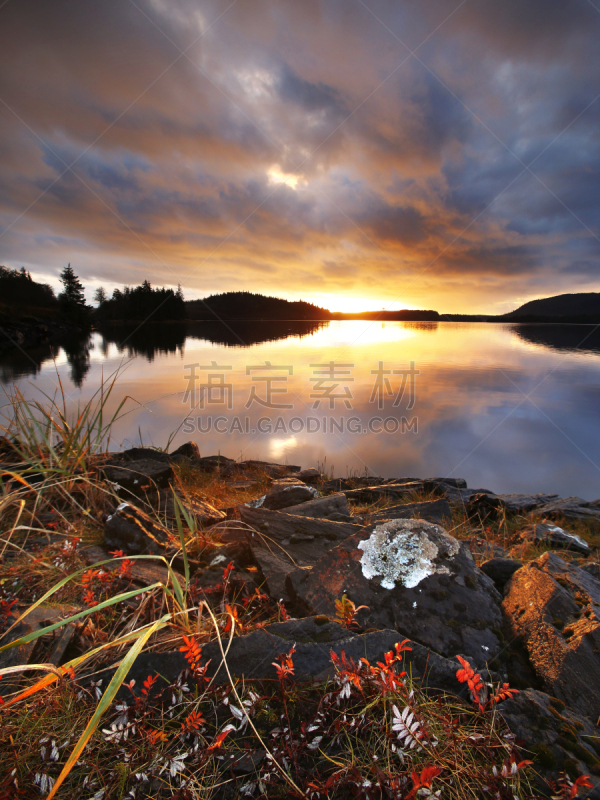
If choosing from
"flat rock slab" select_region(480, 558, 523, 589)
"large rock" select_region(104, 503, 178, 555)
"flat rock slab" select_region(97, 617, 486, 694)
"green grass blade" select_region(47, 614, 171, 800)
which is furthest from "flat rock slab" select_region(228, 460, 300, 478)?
"green grass blade" select_region(47, 614, 171, 800)

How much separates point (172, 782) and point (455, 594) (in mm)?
A: 1976

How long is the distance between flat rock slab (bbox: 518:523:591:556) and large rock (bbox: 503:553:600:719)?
2.27m

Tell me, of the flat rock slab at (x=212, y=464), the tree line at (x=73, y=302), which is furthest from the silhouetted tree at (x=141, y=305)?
the flat rock slab at (x=212, y=464)

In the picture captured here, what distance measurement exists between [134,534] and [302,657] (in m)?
2.43

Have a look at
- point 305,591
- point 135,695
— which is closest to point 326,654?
point 305,591

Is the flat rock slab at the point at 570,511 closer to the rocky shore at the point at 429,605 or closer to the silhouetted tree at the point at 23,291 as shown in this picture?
the rocky shore at the point at 429,605

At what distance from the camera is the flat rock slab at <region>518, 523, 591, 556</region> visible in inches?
186

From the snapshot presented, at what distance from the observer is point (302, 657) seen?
1.82 metres

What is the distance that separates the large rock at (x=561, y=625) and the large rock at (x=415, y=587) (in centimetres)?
19

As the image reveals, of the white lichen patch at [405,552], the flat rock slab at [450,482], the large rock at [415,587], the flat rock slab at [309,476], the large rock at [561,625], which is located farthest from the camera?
the flat rock slab at [450,482]

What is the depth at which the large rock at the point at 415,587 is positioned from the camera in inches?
90.2

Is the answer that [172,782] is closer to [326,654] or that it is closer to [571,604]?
[326,654]

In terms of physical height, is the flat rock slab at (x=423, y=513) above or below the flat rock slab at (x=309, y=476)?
above

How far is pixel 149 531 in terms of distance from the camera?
143 inches
